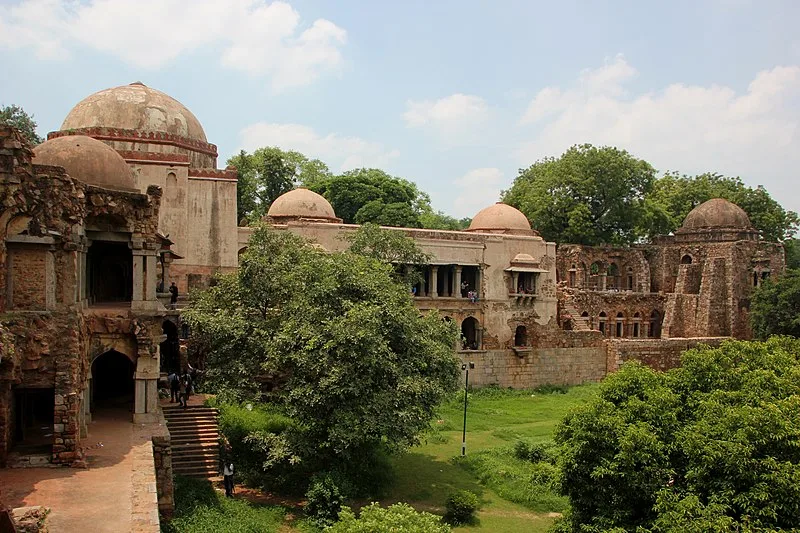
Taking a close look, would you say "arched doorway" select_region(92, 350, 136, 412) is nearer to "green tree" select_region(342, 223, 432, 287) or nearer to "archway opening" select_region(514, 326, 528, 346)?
"green tree" select_region(342, 223, 432, 287)

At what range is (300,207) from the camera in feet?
99.5

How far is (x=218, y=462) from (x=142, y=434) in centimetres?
315

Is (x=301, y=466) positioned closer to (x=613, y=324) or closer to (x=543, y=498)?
(x=543, y=498)

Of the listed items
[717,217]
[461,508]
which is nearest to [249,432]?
[461,508]

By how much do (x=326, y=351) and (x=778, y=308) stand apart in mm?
26892

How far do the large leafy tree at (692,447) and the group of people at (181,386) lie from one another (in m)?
10.6

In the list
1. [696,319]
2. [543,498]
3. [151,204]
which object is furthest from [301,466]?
[696,319]

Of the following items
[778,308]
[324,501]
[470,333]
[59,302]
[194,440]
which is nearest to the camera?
[59,302]

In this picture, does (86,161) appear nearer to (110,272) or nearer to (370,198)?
(110,272)

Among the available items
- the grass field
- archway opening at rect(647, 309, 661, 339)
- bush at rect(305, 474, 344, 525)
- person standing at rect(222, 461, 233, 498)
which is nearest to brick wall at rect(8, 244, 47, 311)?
the grass field

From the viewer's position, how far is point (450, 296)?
31.1 metres

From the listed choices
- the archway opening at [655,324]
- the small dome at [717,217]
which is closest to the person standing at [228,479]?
the archway opening at [655,324]

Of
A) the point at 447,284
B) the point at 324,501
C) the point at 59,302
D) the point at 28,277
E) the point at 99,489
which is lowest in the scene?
the point at 324,501

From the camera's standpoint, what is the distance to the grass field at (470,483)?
15875 millimetres
